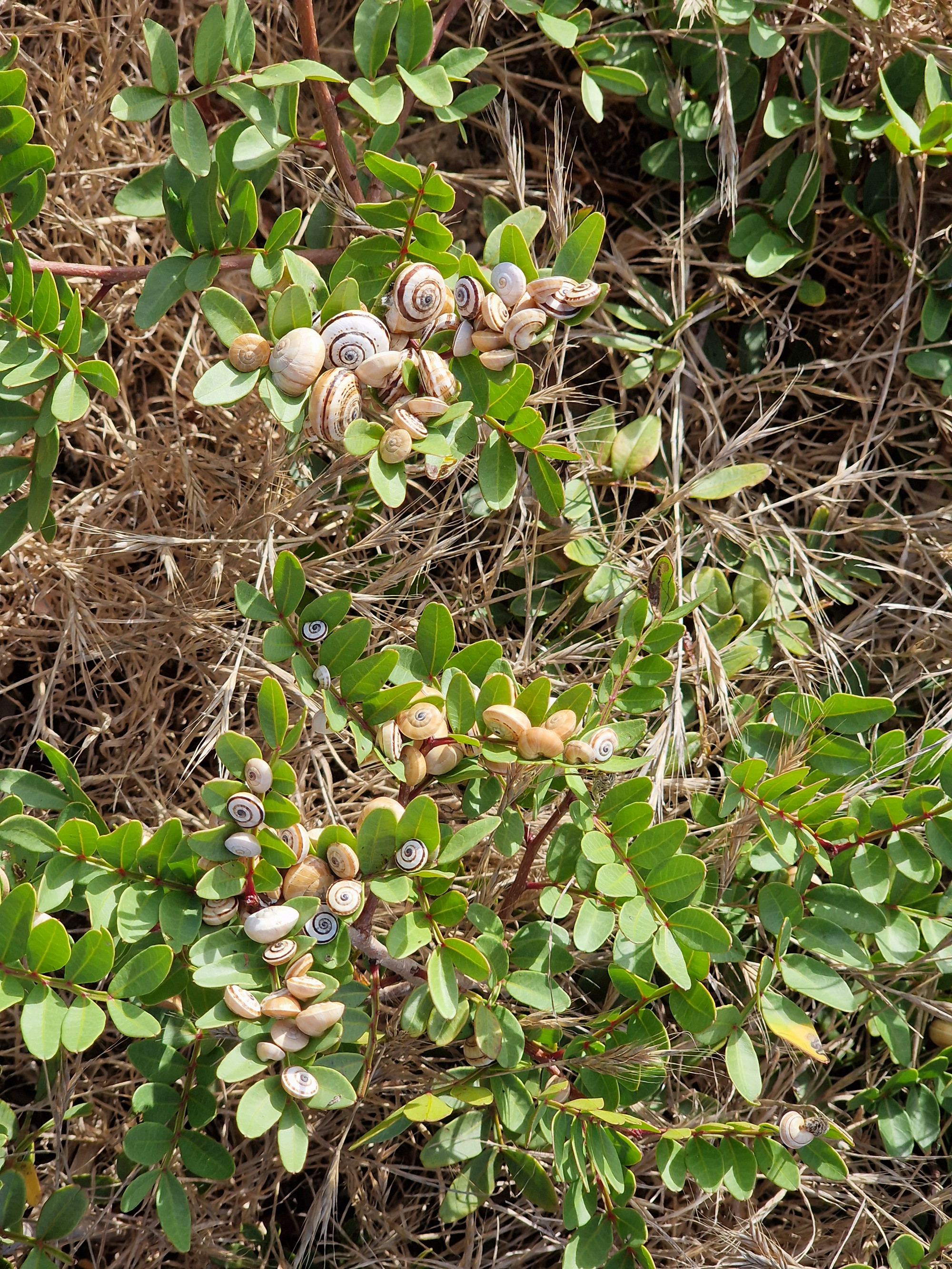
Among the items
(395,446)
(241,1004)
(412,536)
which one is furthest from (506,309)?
(241,1004)

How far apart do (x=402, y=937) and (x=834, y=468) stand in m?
1.38

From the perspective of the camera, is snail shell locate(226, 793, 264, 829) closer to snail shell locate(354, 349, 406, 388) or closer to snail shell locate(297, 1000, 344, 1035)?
snail shell locate(297, 1000, 344, 1035)

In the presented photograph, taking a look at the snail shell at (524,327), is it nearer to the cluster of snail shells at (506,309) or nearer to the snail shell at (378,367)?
the cluster of snail shells at (506,309)

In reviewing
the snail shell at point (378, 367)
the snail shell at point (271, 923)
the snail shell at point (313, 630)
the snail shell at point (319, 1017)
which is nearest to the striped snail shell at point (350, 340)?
the snail shell at point (378, 367)

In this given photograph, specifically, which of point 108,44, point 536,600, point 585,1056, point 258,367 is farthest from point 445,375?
point 108,44

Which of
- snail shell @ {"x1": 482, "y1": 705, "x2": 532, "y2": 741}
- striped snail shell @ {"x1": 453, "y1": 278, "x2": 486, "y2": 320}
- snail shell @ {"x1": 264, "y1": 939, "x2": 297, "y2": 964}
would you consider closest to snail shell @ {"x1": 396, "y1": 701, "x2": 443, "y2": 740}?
snail shell @ {"x1": 482, "y1": 705, "x2": 532, "y2": 741}

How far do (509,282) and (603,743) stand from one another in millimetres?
614

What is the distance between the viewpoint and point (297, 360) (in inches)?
51.5

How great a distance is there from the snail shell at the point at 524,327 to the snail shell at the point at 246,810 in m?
0.67

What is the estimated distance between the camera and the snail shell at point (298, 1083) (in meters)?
1.27

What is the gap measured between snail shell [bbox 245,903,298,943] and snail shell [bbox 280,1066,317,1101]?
15 cm

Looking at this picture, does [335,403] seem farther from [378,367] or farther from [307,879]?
[307,879]

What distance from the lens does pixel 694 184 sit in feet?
6.89

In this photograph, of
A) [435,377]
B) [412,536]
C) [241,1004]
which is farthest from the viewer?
[412,536]
